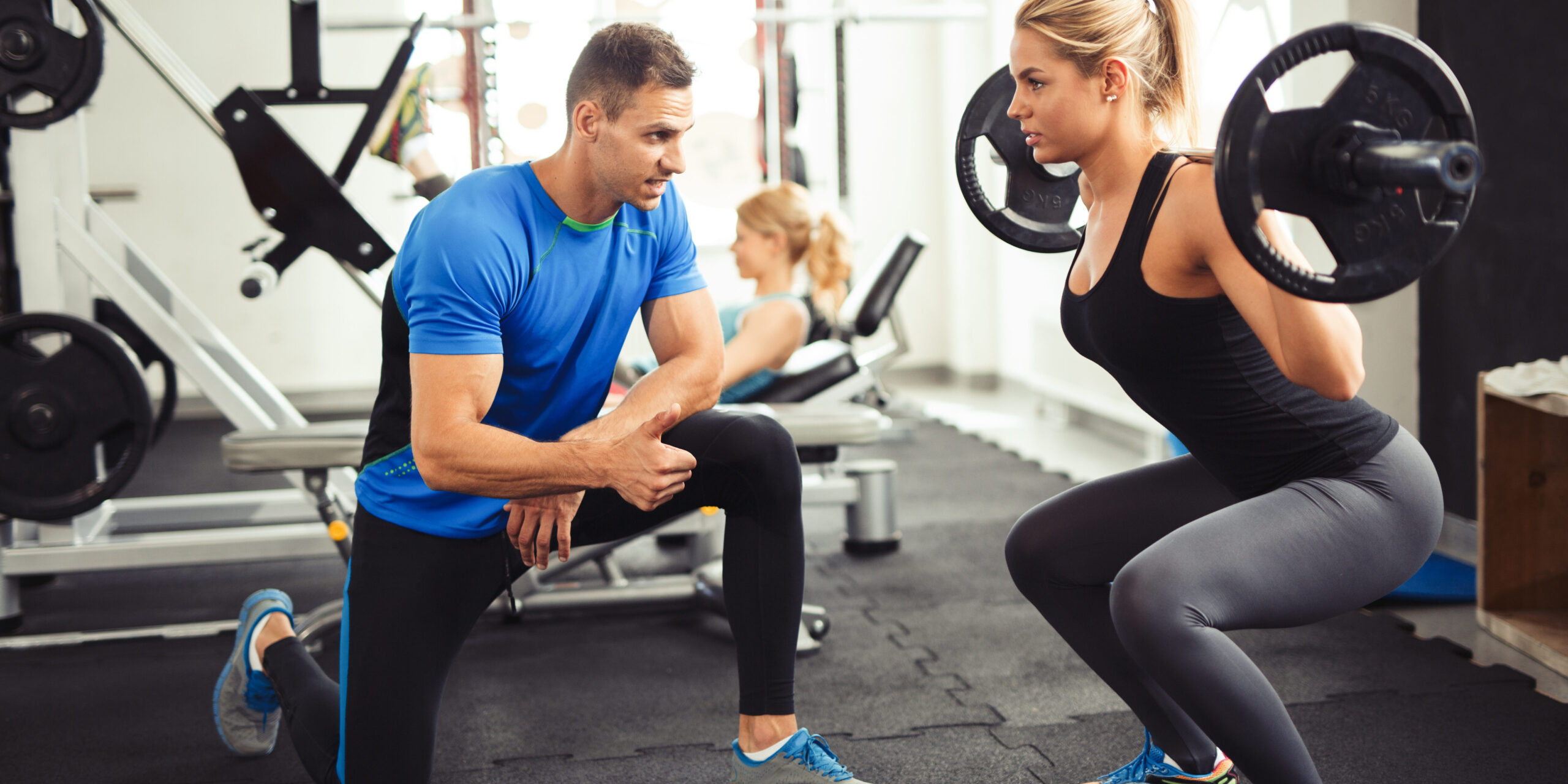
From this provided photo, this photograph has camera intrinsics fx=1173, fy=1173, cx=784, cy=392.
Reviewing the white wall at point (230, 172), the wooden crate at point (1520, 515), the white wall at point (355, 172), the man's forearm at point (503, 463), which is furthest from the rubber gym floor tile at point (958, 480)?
the white wall at point (230, 172)

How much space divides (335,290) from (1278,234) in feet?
19.0

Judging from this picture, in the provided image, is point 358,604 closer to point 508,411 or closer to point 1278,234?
point 508,411

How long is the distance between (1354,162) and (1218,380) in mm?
295

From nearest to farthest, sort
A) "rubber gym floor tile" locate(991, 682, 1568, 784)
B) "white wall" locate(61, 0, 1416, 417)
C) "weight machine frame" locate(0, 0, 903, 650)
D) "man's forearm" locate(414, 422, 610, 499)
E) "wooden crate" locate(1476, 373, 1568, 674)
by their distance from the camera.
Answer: "man's forearm" locate(414, 422, 610, 499) < "rubber gym floor tile" locate(991, 682, 1568, 784) < "wooden crate" locate(1476, 373, 1568, 674) < "weight machine frame" locate(0, 0, 903, 650) < "white wall" locate(61, 0, 1416, 417)

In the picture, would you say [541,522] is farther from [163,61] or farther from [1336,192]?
[163,61]

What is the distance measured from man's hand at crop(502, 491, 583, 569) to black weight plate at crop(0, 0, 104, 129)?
1.62 meters

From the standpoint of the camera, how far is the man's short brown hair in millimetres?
1409

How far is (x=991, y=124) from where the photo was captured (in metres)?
1.51

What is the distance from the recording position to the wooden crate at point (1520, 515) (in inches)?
86.6

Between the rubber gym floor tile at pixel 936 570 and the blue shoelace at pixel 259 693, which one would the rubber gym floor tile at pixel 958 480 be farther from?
the blue shoelace at pixel 259 693

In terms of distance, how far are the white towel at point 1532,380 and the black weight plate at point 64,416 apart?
2.65 m

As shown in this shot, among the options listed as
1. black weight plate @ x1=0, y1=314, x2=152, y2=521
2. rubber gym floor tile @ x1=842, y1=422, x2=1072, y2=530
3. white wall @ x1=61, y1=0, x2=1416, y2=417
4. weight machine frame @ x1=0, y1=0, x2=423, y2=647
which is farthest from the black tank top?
white wall @ x1=61, y1=0, x2=1416, y2=417

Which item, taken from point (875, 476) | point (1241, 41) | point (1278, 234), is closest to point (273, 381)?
point (875, 476)

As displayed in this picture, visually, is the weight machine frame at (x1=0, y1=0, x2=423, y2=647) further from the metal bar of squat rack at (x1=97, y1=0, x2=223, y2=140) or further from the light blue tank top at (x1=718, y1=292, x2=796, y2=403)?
the light blue tank top at (x1=718, y1=292, x2=796, y2=403)
